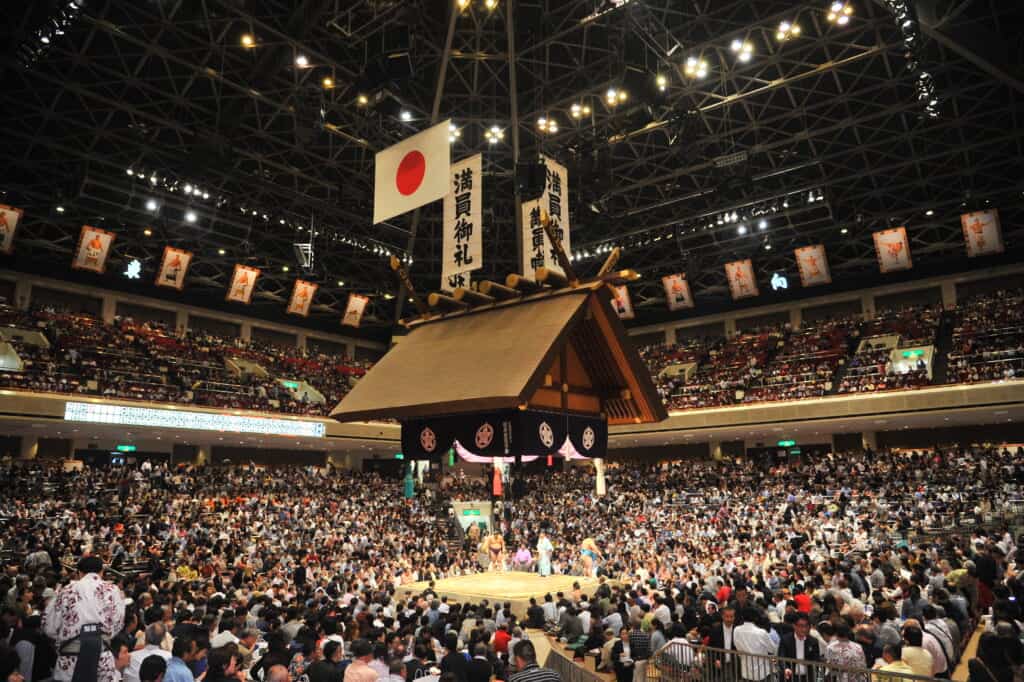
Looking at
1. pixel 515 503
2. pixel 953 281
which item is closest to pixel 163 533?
pixel 515 503

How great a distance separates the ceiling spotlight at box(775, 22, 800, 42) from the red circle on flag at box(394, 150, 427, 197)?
977 centimetres

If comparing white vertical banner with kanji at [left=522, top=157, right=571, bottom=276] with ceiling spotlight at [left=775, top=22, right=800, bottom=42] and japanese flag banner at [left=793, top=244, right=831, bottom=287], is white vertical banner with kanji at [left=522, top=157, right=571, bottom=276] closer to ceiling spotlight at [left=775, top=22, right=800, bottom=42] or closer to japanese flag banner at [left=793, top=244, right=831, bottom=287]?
ceiling spotlight at [left=775, top=22, right=800, bottom=42]

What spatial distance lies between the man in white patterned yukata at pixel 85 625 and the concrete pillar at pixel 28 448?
1972 centimetres

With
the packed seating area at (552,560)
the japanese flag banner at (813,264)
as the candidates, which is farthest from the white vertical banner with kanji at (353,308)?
the japanese flag banner at (813,264)

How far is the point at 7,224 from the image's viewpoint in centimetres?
1642

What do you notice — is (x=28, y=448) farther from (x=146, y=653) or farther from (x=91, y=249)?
(x=146, y=653)

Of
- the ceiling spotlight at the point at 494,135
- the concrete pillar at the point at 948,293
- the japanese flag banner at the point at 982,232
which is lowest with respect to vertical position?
the concrete pillar at the point at 948,293

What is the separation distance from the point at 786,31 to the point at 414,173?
9976 mm

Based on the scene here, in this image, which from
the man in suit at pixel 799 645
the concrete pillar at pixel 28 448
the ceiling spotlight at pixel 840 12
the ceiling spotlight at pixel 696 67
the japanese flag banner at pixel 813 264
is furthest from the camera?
the japanese flag banner at pixel 813 264

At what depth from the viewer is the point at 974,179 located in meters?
18.9

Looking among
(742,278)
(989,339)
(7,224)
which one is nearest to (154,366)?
(7,224)

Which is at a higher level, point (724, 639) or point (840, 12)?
point (840, 12)

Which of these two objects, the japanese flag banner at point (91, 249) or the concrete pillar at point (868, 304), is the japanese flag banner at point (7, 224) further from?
the concrete pillar at point (868, 304)

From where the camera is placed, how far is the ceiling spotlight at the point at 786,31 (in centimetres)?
1307
